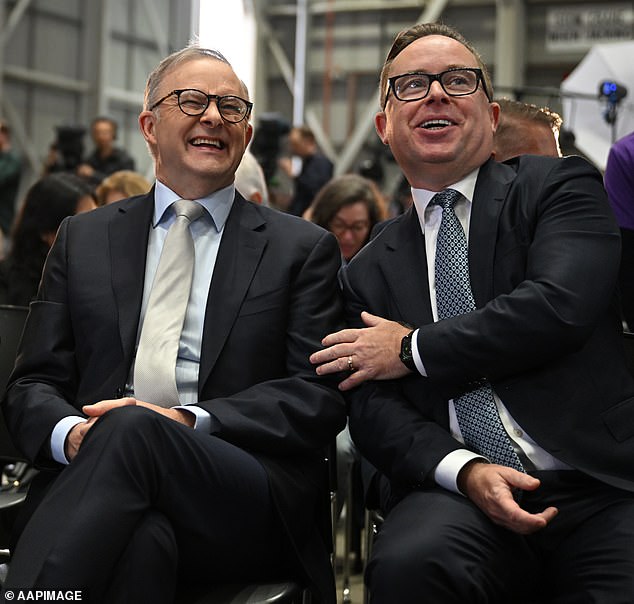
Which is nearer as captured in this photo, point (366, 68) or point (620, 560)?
point (620, 560)

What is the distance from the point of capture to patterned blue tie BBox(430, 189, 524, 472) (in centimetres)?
200

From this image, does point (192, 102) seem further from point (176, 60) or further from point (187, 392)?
point (187, 392)

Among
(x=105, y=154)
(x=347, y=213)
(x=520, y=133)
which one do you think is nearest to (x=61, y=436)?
(x=520, y=133)

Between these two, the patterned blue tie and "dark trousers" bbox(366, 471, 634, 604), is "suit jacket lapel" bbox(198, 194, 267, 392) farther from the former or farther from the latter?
"dark trousers" bbox(366, 471, 634, 604)

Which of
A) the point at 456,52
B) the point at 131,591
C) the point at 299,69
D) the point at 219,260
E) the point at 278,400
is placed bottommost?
the point at 131,591

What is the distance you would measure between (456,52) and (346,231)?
182cm

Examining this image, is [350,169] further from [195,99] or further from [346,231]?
[195,99]

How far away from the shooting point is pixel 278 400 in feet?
6.68

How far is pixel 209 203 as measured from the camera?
2.30 m

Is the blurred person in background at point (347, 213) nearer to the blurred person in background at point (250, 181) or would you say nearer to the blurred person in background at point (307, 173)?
the blurred person in background at point (250, 181)

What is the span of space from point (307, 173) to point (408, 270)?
597 cm

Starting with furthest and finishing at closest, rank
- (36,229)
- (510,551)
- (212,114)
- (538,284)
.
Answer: (36,229) < (212,114) < (538,284) < (510,551)

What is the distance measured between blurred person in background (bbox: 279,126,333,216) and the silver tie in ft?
17.8

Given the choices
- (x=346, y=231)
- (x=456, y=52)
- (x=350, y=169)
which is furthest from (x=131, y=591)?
(x=350, y=169)
